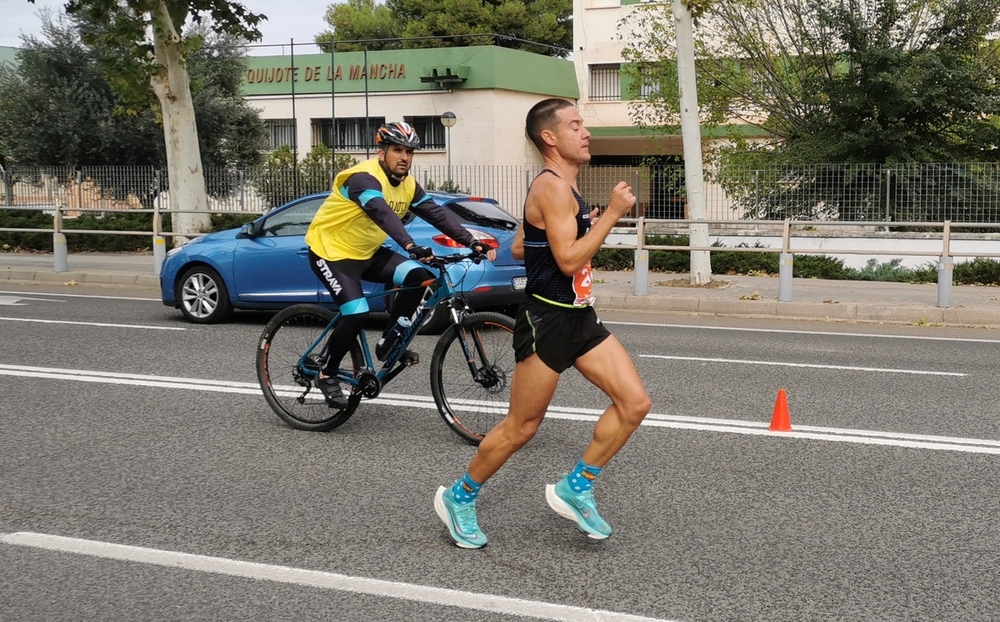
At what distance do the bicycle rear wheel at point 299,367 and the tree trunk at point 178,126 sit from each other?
15550 millimetres

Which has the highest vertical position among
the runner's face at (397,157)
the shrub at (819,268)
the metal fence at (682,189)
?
the metal fence at (682,189)

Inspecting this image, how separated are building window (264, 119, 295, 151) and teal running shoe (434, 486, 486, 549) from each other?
36.8m

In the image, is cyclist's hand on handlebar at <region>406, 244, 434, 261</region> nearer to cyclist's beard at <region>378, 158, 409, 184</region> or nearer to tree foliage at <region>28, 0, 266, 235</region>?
cyclist's beard at <region>378, 158, 409, 184</region>

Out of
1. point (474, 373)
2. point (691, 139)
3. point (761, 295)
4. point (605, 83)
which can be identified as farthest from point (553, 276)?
point (605, 83)

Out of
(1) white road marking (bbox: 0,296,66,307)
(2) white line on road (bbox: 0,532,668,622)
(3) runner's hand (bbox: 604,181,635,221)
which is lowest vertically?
(2) white line on road (bbox: 0,532,668,622)

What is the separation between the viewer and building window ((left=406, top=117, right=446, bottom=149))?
3869 centimetres

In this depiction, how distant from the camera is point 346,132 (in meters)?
40.2

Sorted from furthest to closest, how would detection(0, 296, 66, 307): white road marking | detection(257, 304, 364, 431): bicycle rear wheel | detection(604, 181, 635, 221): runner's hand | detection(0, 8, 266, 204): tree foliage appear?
detection(0, 8, 266, 204): tree foliage → detection(0, 296, 66, 307): white road marking → detection(257, 304, 364, 431): bicycle rear wheel → detection(604, 181, 635, 221): runner's hand

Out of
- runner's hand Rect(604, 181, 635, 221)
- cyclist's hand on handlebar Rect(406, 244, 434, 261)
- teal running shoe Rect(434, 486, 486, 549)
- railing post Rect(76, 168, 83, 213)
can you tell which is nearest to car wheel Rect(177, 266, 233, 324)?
cyclist's hand on handlebar Rect(406, 244, 434, 261)

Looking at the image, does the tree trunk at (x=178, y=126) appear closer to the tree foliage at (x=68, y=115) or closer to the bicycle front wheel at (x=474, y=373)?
the tree foliage at (x=68, y=115)

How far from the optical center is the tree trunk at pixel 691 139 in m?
16.4

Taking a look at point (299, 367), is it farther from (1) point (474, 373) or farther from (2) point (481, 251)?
(2) point (481, 251)

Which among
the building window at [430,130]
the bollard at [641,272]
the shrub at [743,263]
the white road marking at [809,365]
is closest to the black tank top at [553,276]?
the white road marking at [809,365]

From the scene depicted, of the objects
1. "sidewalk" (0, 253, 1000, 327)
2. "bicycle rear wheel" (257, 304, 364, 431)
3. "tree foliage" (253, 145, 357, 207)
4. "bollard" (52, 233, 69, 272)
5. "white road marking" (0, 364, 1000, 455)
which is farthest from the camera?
"tree foliage" (253, 145, 357, 207)
